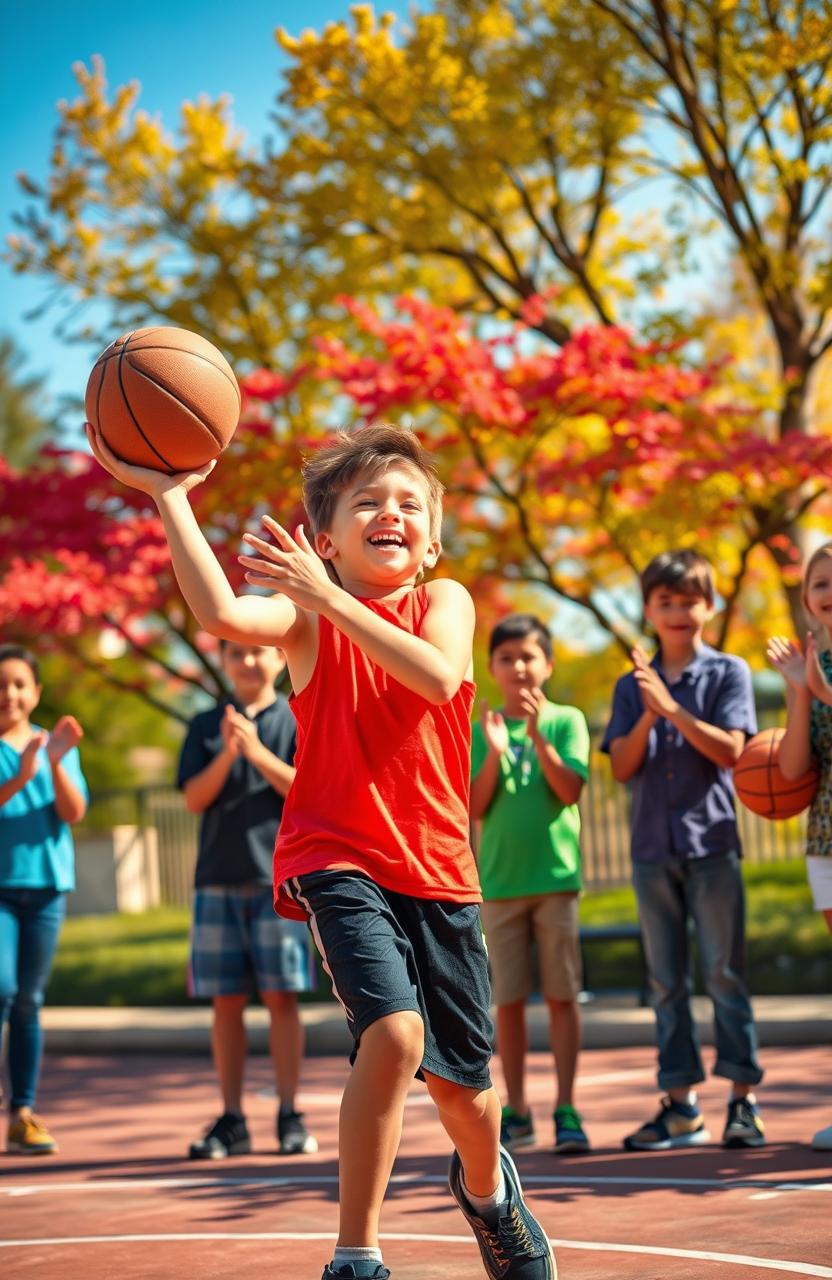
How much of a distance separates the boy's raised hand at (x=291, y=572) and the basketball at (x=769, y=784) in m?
2.81

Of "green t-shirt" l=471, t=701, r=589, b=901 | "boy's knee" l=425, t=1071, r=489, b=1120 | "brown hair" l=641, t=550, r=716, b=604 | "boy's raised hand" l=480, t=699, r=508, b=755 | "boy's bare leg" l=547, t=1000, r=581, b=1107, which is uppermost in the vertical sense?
"brown hair" l=641, t=550, r=716, b=604

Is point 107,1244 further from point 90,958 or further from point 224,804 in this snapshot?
point 90,958

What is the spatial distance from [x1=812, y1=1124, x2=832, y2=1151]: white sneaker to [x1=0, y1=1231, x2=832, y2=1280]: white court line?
1546mm

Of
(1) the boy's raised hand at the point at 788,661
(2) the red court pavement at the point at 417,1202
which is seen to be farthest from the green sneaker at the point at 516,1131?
(1) the boy's raised hand at the point at 788,661

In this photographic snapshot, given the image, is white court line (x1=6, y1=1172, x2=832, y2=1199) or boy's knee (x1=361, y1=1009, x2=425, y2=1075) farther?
white court line (x1=6, y1=1172, x2=832, y2=1199)

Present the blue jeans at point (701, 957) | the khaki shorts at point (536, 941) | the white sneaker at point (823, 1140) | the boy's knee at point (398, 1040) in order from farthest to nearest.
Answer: the khaki shorts at point (536, 941)
the blue jeans at point (701, 957)
the white sneaker at point (823, 1140)
the boy's knee at point (398, 1040)

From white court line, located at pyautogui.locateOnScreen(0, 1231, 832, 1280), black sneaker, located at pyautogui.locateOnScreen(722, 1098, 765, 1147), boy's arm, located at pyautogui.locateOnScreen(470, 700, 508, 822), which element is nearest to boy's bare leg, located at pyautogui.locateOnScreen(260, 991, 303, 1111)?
boy's arm, located at pyautogui.locateOnScreen(470, 700, 508, 822)

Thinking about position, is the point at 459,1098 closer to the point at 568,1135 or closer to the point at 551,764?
the point at 568,1135

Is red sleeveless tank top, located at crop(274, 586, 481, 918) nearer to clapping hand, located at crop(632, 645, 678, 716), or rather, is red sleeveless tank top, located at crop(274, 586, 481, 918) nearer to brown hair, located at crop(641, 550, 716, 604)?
clapping hand, located at crop(632, 645, 678, 716)

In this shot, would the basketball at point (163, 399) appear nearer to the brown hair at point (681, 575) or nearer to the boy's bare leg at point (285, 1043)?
the brown hair at point (681, 575)

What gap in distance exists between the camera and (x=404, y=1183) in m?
5.84

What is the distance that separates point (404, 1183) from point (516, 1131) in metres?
0.76

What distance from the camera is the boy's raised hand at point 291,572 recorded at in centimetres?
361

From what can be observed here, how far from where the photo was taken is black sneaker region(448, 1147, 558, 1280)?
3.73 meters
